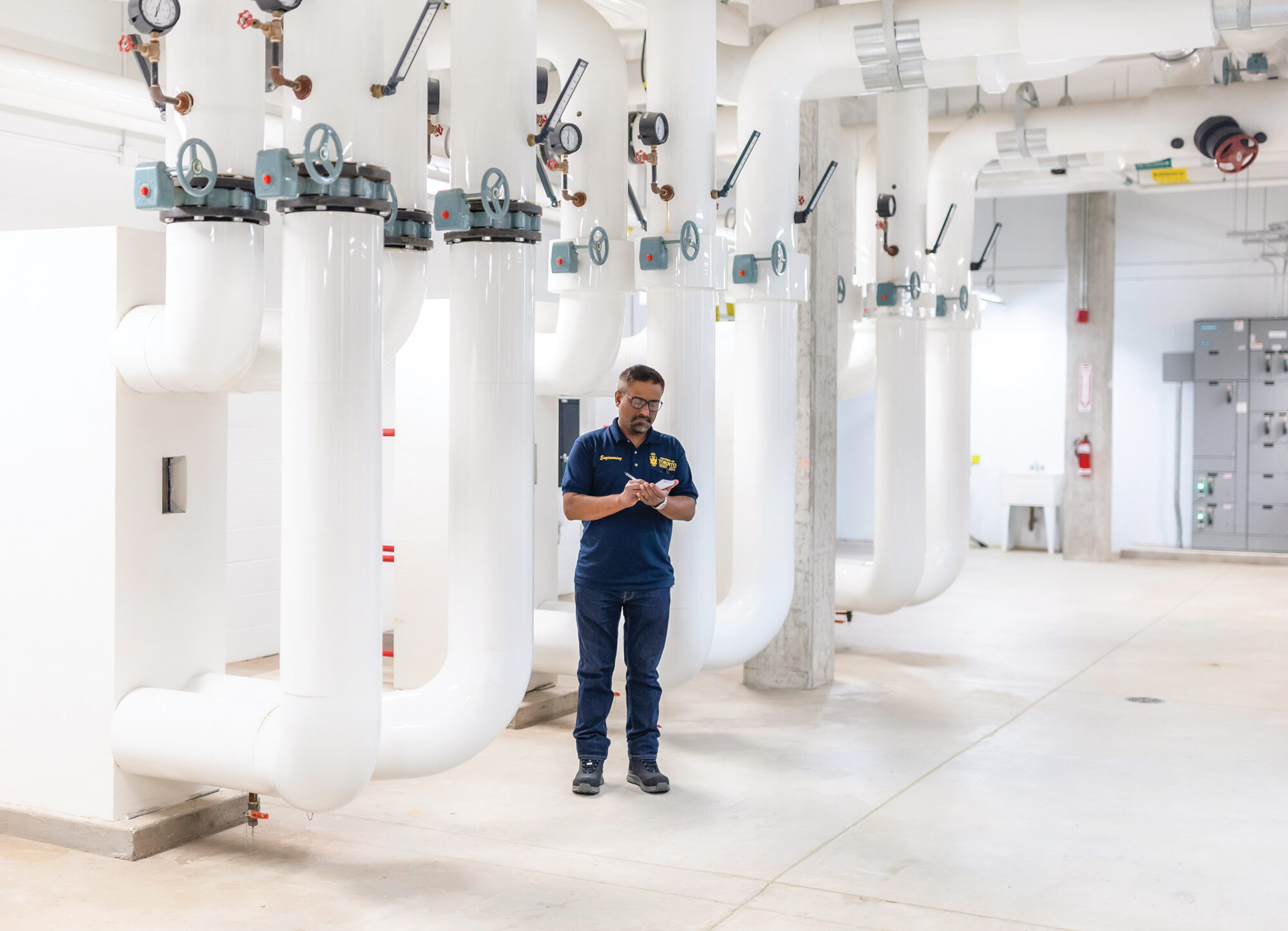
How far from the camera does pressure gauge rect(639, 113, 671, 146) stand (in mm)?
4922

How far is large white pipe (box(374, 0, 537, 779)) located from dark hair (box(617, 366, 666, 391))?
25.3 inches

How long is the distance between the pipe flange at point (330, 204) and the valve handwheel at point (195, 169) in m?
0.22

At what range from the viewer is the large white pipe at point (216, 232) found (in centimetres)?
353

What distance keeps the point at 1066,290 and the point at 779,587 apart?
892 centimetres

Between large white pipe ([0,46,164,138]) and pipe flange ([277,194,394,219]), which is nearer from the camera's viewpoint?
pipe flange ([277,194,394,219])

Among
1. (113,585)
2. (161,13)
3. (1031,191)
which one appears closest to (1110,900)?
(113,585)

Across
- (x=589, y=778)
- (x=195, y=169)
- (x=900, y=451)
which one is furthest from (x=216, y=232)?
(x=900, y=451)

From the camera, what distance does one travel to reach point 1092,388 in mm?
12766

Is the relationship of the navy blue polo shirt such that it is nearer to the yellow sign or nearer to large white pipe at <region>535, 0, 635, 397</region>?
large white pipe at <region>535, 0, 635, 397</region>

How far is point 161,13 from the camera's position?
10.9 ft

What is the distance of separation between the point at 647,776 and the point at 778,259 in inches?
90.7

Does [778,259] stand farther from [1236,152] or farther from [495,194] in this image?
[1236,152]

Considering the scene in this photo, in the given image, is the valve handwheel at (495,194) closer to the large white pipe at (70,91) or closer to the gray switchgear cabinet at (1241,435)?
the large white pipe at (70,91)

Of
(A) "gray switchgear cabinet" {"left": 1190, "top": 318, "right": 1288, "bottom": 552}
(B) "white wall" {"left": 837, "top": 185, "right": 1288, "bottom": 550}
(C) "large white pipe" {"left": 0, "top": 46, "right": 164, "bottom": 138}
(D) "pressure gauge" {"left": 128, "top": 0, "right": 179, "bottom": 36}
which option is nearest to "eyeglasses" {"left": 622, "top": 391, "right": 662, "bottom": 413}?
(D) "pressure gauge" {"left": 128, "top": 0, "right": 179, "bottom": 36}
